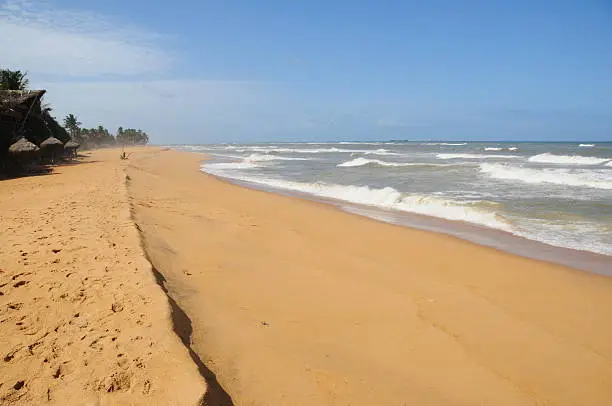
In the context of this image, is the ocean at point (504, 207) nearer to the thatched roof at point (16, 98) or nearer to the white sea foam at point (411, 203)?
the white sea foam at point (411, 203)

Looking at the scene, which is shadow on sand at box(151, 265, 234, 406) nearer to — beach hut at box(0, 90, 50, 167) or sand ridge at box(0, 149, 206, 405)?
sand ridge at box(0, 149, 206, 405)

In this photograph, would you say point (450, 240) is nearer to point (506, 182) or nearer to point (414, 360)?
point (414, 360)

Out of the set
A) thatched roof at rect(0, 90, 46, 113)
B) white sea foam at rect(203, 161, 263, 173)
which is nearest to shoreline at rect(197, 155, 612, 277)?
white sea foam at rect(203, 161, 263, 173)

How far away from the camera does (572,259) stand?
6797 mm

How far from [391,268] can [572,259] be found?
3.46m

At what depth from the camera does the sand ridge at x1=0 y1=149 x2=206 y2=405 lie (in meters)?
2.50


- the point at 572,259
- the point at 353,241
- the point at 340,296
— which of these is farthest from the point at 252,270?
the point at 572,259

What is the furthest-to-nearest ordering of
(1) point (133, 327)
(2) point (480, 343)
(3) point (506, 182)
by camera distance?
(3) point (506, 182)
(2) point (480, 343)
(1) point (133, 327)

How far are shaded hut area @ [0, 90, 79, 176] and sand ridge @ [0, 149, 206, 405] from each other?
45.1ft

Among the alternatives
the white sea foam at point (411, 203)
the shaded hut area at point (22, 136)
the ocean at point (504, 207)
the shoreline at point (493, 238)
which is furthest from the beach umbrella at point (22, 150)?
the shoreline at point (493, 238)

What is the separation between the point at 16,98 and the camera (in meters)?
19.2

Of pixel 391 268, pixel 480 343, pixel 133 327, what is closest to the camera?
pixel 133 327

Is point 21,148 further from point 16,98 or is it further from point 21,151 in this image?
point 16,98

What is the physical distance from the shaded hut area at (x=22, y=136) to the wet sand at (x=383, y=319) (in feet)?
44.7
